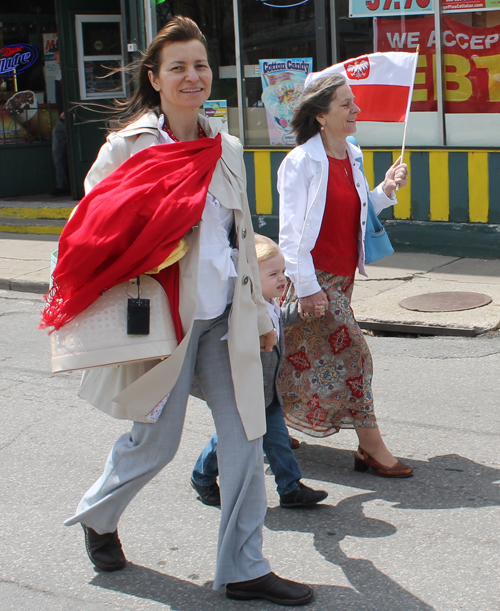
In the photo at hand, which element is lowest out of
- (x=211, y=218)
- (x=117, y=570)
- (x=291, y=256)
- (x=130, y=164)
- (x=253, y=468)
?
(x=117, y=570)

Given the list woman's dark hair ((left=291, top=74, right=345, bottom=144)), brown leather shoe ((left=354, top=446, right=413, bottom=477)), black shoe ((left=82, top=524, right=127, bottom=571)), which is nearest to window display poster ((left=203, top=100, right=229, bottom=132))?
woman's dark hair ((left=291, top=74, right=345, bottom=144))

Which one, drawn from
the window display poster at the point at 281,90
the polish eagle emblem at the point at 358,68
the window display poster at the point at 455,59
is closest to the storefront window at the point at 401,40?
the window display poster at the point at 455,59

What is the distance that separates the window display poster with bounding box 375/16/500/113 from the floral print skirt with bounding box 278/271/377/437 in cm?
524

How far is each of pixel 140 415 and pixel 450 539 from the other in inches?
53.7

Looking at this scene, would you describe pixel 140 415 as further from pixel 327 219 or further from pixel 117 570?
pixel 327 219

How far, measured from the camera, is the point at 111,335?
276 cm

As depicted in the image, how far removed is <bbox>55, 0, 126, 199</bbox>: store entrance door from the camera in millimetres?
11711

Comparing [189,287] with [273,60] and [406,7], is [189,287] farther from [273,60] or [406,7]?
[273,60]

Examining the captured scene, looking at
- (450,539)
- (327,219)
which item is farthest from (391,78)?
(450,539)

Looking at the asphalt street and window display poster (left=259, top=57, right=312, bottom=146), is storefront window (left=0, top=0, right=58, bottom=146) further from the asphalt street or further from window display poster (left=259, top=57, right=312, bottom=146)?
the asphalt street

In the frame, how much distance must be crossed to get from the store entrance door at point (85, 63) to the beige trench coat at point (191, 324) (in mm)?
9147

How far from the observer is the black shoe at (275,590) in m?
2.96

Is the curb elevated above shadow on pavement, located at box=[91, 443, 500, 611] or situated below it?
above

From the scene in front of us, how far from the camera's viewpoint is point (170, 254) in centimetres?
276
